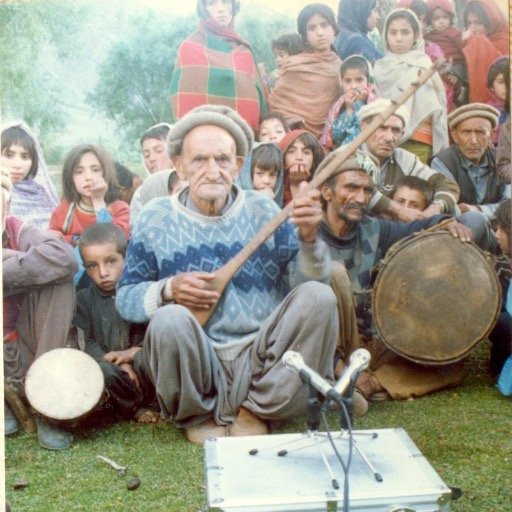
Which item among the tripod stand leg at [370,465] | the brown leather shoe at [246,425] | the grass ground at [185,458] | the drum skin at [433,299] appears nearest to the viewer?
the tripod stand leg at [370,465]

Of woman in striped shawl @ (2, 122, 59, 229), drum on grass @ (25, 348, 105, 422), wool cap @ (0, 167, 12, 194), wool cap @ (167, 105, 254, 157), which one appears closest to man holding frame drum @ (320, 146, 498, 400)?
wool cap @ (167, 105, 254, 157)

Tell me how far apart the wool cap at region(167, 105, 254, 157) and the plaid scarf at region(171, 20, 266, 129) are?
4 centimetres

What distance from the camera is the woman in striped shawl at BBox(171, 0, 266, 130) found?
4.53 metres

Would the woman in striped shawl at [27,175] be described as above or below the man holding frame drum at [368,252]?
above

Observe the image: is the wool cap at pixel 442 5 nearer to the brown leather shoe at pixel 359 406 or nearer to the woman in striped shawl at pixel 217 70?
the woman in striped shawl at pixel 217 70

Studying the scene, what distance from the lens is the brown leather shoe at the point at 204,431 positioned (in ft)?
14.4

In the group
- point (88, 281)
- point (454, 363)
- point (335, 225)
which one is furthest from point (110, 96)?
point (454, 363)

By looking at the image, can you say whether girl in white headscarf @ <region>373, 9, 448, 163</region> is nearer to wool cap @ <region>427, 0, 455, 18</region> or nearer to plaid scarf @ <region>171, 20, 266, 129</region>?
wool cap @ <region>427, 0, 455, 18</region>

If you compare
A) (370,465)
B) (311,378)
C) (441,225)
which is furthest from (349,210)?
(370,465)

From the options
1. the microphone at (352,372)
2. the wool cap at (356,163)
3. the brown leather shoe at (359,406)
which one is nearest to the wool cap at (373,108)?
the wool cap at (356,163)

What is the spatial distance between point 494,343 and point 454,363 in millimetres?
264

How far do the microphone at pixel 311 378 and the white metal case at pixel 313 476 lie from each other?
12.2 inches

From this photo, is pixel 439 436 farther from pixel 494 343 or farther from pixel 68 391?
pixel 68 391

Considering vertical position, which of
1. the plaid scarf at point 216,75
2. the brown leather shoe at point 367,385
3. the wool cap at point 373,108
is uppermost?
the plaid scarf at point 216,75
